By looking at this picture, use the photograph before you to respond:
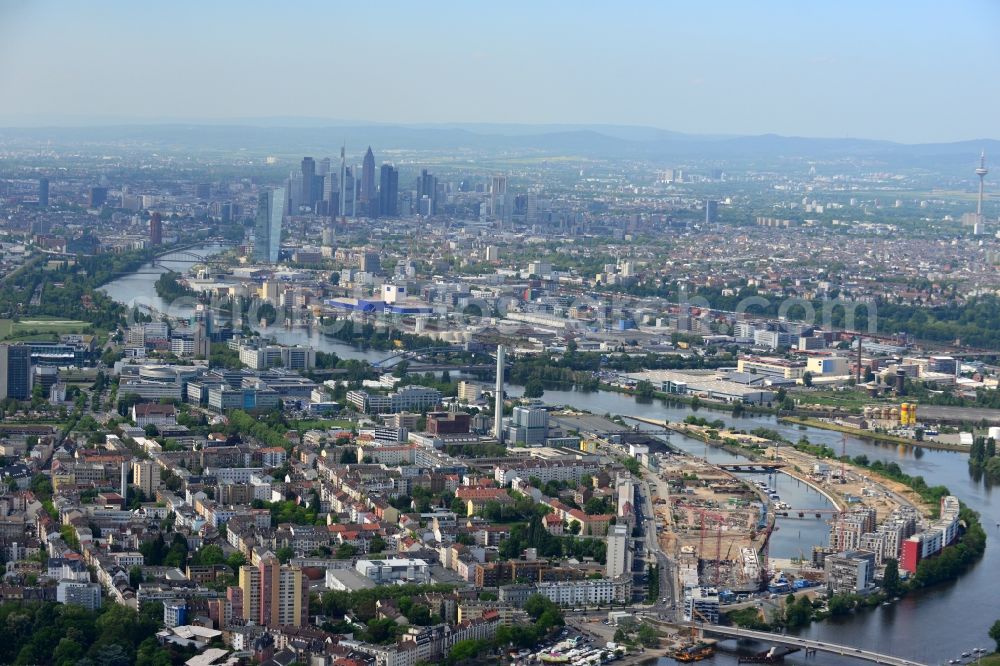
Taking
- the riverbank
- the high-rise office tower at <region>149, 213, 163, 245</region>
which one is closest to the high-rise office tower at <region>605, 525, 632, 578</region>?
the riverbank

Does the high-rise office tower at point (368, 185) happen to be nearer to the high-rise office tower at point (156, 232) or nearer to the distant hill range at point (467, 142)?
the high-rise office tower at point (156, 232)

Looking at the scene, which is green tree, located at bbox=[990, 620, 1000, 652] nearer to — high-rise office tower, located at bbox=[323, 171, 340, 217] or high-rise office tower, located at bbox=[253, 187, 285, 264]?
high-rise office tower, located at bbox=[253, 187, 285, 264]

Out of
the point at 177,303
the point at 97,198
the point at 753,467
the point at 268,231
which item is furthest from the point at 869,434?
the point at 97,198

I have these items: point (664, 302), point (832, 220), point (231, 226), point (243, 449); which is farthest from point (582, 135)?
point (243, 449)

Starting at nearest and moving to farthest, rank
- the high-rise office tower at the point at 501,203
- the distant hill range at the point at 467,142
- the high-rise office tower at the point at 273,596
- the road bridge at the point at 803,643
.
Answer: the road bridge at the point at 803,643 → the high-rise office tower at the point at 273,596 → the high-rise office tower at the point at 501,203 → the distant hill range at the point at 467,142

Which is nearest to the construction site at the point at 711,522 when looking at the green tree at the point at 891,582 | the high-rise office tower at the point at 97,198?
the green tree at the point at 891,582

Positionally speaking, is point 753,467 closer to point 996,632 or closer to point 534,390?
point 534,390

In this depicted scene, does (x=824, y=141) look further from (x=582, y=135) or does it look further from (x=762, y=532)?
(x=762, y=532)
